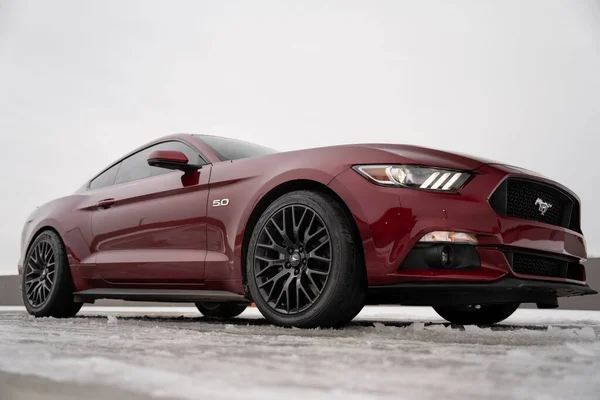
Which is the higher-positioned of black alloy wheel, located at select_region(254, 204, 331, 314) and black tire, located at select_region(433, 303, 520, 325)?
black alloy wheel, located at select_region(254, 204, 331, 314)

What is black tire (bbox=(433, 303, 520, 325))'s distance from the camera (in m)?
4.37

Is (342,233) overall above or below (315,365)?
above

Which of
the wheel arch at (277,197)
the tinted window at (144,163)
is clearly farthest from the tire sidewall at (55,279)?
the wheel arch at (277,197)

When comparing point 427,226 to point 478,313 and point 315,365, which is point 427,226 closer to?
point 315,365

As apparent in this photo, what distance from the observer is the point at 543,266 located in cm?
326

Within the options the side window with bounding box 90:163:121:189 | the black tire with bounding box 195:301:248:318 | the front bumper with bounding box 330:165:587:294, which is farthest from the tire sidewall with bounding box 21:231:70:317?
the front bumper with bounding box 330:165:587:294

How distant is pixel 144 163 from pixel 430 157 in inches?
97.1

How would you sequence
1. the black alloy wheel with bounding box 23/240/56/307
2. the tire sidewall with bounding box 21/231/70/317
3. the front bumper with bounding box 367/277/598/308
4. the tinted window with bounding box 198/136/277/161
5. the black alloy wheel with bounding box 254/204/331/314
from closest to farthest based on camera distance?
1. the front bumper with bounding box 367/277/598/308
2. the black alloy wheel with bounding box 254/204/331/314
3. the tinted window with bounding box 198/136/277/161
4. the tire sidewall with bounding box 21/231/70/317
5. the black alloy wheel with bounding box 23/240/56/307

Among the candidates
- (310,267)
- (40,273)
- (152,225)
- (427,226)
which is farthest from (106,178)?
(427,226)

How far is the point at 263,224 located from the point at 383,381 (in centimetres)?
199

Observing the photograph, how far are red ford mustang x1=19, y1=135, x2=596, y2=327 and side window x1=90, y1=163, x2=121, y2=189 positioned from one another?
67 centimetres

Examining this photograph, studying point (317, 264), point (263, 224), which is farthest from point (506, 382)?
point (263, 224)

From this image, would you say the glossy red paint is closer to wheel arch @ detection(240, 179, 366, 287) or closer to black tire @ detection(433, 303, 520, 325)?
wheel arch @ detection(240, 179, 366, 287)

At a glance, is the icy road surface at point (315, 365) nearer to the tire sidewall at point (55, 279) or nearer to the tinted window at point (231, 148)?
the tinted window at point (231, 148)
